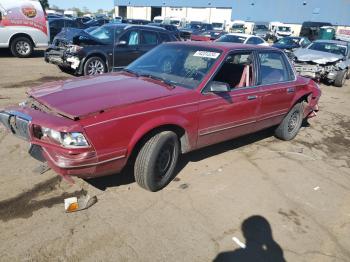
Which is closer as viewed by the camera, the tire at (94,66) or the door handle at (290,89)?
the door handle at (290,89)

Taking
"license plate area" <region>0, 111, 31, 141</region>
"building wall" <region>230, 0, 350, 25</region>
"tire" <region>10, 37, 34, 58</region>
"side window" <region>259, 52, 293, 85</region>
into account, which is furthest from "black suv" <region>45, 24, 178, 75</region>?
"building wall" <region>230, 0, 350, 25</region>

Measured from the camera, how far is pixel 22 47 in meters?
13.8

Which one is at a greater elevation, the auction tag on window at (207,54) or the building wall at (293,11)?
the building wall at (293,11)

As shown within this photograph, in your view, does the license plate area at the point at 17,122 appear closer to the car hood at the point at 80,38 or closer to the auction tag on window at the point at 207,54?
the auction tag on window at the point at 207,54

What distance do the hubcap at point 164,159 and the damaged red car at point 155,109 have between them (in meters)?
0.01

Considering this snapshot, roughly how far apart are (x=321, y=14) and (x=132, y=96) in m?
49.4

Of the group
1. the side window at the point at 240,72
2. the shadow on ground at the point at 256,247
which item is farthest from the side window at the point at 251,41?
the shadow on ground at the point at 256,247

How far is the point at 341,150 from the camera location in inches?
241

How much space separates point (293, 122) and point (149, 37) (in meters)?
6.17

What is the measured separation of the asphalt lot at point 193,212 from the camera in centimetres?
307

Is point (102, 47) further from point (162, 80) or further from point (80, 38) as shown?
point (162, 80)

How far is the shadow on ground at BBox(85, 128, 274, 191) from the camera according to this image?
407 cm

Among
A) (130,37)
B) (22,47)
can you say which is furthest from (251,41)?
(22,47)

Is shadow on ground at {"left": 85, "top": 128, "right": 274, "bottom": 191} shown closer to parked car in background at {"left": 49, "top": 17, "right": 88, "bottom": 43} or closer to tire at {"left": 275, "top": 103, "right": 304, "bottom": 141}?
tire at {"left": 275, "top": 103, "right": 304, "bottom": 141}
